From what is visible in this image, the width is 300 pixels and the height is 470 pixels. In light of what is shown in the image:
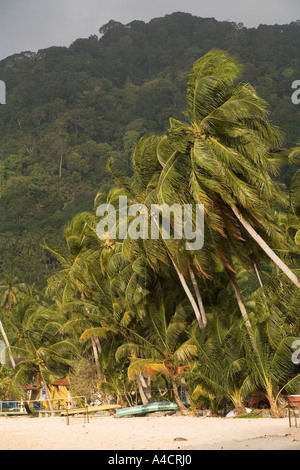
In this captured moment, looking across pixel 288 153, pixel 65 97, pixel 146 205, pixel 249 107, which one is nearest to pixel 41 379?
pixel 146 205

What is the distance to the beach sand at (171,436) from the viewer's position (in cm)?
1236

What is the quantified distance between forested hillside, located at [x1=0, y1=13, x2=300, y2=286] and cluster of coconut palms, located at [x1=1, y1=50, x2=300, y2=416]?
42.9 meters

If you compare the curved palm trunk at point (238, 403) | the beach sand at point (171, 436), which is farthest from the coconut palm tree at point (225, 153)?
the curved palm trunk at point (238, 403)

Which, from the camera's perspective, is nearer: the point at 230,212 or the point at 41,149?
the point at 230,212

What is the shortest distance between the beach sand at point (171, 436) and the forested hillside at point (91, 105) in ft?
164

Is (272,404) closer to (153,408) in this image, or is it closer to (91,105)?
(153,408)

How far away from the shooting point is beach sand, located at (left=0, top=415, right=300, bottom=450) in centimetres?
1236

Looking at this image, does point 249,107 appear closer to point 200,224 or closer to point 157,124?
point 200,224

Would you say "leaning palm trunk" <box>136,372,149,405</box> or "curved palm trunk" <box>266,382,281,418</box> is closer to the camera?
"curved palm trunk" <box>266,382,281,418</box>

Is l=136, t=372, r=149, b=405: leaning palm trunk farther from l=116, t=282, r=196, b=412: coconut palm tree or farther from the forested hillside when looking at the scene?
the forested hillside

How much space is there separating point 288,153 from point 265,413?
7.55 meters

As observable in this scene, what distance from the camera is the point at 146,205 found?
19.1m

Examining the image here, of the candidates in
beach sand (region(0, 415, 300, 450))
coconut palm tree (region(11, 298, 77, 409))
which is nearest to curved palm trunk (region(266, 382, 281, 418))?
beach sand (region(0, 415, 300, 450))
